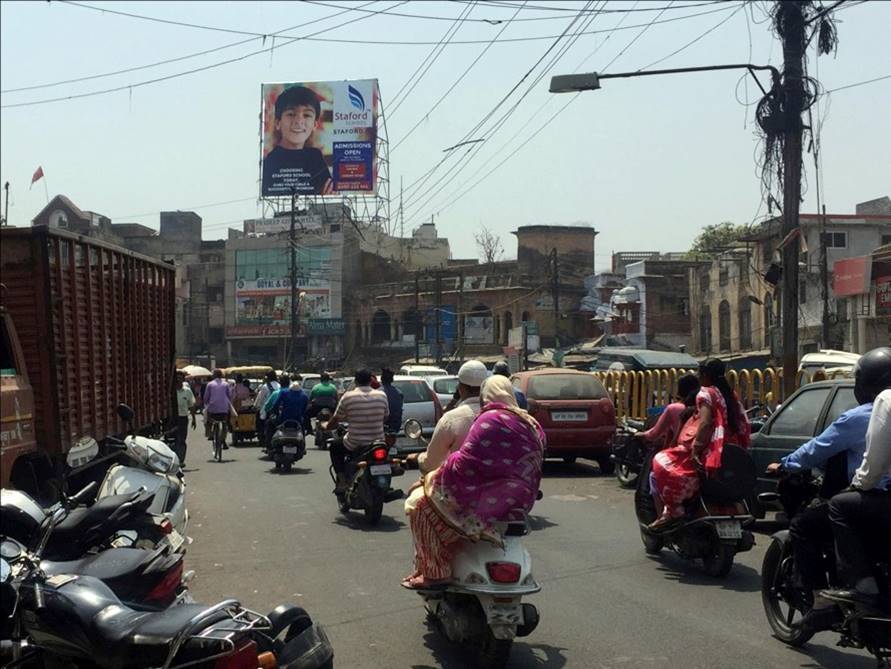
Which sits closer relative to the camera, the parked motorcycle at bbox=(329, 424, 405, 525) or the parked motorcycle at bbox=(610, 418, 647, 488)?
the parked motorcycle at bbox=(329, 424, 405, 525)

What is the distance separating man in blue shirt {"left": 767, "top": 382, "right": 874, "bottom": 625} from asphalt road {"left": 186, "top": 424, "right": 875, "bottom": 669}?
529mm

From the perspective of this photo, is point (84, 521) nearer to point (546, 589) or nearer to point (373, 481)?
point (546, 589)

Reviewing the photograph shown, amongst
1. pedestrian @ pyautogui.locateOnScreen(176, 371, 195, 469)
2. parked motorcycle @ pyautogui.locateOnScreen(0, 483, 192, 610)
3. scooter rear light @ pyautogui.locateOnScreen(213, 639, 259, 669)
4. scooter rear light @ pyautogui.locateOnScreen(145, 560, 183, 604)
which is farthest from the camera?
pedestrian @ pyautogui.locateOnScreen(176, 371, 195, 469)

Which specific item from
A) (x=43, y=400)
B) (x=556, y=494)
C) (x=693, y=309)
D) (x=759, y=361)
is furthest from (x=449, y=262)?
(x=43, y=400)

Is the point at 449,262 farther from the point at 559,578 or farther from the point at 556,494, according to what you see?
the point at 559,578

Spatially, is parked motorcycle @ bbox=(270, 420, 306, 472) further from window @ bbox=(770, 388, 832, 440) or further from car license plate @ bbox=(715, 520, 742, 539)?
car license plate @ bbox=(715, 520, 742, 539)

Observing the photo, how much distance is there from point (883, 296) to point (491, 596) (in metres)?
24.9

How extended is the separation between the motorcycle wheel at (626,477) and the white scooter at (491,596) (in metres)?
8.85

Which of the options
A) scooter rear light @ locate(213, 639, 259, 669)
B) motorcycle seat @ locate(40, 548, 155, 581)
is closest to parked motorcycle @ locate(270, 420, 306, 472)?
motorcycle seat @ locate(40, 548, 155, 581)

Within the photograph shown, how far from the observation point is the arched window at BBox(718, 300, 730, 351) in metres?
46.4

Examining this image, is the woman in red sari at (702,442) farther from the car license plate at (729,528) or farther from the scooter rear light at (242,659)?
the scooter rear light at (242,659)

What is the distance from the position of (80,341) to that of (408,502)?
5.31 m

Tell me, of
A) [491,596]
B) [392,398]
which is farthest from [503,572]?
[392,398]

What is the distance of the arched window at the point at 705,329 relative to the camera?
48344mm
